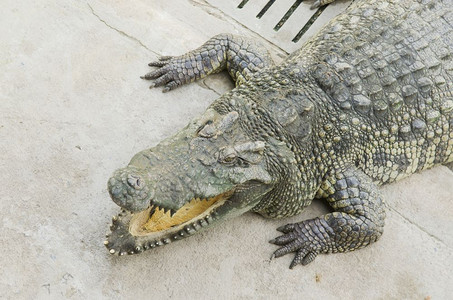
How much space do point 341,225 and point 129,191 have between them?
5.32 ft

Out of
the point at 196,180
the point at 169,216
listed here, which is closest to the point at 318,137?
the point at 196,180

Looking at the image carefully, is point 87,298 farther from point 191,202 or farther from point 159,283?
point 191,202

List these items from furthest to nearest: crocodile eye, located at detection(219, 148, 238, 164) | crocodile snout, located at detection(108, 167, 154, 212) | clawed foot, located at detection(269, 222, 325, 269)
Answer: clawed foot, located at detection(269, 222, 325, 269) < crocodile eye, located at detection(219, 148, 238, 164) < crocodile snout, located at detection(108, 167, 154, 212)

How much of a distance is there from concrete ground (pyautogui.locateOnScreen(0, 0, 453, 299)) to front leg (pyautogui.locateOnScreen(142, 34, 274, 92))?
114mm

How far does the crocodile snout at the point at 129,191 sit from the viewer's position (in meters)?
2.52

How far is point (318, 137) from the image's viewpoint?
3342 millimetres

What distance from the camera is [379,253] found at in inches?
138

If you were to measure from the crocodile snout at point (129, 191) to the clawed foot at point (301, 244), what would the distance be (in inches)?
48.0

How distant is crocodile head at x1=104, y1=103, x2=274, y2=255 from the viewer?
274cm

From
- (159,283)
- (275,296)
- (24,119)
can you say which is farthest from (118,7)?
(275,296)

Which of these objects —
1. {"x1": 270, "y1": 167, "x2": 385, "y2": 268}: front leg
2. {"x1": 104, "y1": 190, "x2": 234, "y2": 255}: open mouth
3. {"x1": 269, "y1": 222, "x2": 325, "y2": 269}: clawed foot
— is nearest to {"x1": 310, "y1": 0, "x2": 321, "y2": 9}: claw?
{"x1": 270, "y1": 167, "x2": 385, "y2": 268}: front leg

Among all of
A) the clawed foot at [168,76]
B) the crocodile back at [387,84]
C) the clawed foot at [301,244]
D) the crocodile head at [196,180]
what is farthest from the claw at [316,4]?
the clawed foot at [301,244]

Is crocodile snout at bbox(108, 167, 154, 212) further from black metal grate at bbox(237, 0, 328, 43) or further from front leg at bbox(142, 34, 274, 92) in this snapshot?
black metal grate at bbox(237, 0, 328, 43)

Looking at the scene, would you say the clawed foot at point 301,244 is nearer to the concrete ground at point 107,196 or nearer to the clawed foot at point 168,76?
the concrete ground at point 107,196
